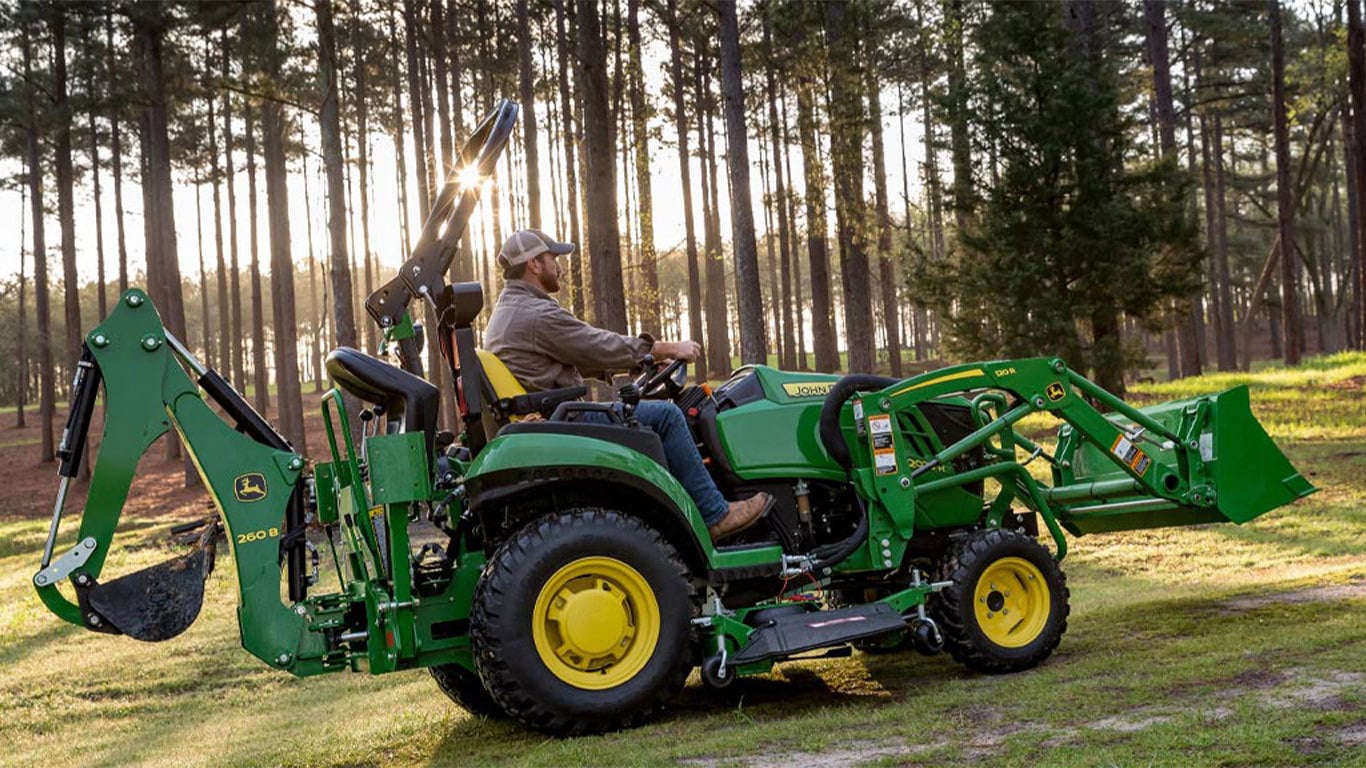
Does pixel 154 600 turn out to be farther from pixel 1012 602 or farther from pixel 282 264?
pixel 282 264

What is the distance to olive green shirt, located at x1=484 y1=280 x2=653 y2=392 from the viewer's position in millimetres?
6039

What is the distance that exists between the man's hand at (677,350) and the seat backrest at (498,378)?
679 mm

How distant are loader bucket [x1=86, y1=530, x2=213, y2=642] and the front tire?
3.93 ft

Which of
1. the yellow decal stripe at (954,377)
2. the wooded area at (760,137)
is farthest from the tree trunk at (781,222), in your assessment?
the yellow decal stripe at (954,377)

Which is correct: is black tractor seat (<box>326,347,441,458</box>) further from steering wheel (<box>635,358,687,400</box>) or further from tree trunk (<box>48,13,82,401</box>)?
tree trunk (<box>48,13,82,401</box>)

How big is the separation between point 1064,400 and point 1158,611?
5.80 feet

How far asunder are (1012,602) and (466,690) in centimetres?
284

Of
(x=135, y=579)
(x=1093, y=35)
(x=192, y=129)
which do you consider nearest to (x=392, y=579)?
(x=135, y=579)

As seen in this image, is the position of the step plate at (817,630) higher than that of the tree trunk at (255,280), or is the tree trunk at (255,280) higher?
the tree trunk at (255,280)

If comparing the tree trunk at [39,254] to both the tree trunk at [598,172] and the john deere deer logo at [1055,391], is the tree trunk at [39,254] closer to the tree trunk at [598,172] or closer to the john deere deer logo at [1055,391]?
the tree trunk at [598,172]

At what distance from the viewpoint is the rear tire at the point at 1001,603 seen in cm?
633

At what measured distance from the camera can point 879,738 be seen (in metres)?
4.89

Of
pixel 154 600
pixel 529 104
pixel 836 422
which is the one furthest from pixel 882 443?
pixel 529 104

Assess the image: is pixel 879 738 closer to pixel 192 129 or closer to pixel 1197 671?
pixel 1197 671
